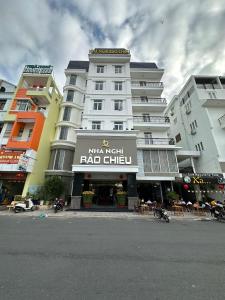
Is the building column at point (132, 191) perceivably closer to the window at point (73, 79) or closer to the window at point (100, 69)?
the window at point (100, 69)

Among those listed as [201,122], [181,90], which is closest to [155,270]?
[201,122]

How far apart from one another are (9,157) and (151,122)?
729 inches

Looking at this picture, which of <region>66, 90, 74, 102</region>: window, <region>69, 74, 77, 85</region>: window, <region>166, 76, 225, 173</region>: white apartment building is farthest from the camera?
<region>69, 74, 77, 85</region>: window

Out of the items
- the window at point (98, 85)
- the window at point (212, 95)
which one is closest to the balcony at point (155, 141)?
the window at point (212, 95)

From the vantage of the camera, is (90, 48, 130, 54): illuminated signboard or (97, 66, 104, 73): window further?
(90, 48, 130, 54): illuminated signboard

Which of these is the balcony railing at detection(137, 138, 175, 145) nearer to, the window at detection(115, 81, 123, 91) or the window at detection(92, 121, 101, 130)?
the window at detection(92, 121, 101, 130)

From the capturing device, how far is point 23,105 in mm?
19719

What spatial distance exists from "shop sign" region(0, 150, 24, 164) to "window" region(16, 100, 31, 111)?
21.8 ft

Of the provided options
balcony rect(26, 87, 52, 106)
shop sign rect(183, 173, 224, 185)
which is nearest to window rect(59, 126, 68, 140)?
balcony rect(26, 87, 52, 106)

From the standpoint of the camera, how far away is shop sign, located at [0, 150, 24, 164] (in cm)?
1591

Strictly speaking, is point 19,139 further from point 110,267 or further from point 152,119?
point 110,267

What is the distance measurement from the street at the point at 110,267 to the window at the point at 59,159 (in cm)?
1259

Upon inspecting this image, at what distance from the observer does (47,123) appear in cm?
2008

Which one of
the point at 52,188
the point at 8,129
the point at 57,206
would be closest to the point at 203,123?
the point at 57,206
